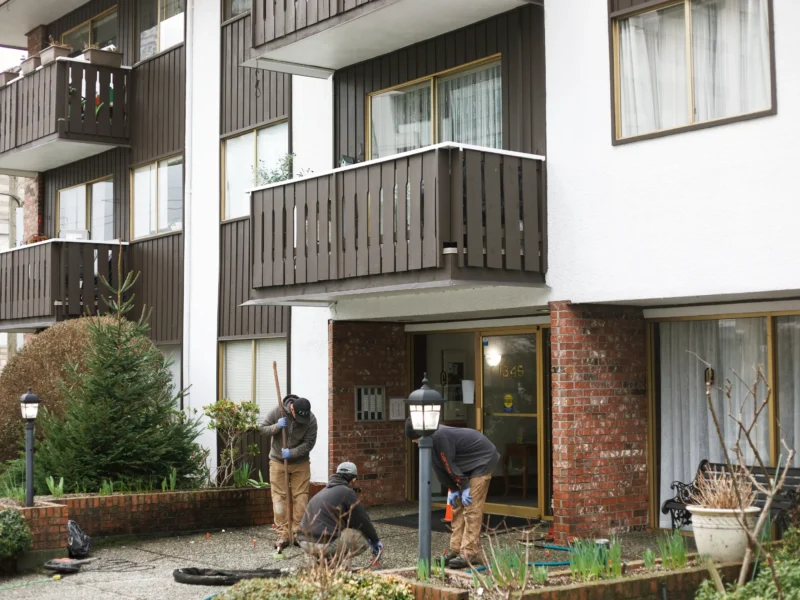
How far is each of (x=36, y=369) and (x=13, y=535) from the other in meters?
5.65

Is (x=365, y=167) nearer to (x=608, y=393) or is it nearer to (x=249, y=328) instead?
(x=608, y=393)

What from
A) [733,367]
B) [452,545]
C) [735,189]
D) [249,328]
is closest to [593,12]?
[735,189]

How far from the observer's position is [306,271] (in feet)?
45.4

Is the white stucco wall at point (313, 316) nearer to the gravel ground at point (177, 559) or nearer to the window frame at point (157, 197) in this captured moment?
the gravel ground at point (177, 559)

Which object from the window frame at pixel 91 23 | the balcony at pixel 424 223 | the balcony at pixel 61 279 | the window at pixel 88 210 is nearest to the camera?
the balcony at pixel 424 223

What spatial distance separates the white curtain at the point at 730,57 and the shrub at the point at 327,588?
5736 mm

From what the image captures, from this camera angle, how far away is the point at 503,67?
12992mm

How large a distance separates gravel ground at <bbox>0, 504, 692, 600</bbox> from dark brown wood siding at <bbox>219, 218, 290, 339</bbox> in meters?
3.79

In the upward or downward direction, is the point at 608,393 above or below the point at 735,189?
below

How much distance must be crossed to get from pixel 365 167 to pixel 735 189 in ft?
14.3

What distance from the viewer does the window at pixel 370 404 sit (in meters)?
15.7

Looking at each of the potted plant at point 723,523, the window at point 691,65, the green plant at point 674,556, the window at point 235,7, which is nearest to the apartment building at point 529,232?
the window at point 691,65

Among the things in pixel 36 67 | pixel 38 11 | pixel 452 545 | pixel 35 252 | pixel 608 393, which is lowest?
pixel 452 545

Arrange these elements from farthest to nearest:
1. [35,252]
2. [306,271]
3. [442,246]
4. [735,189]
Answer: [35,252] < [306,271] < [442,246] < [735,189]
